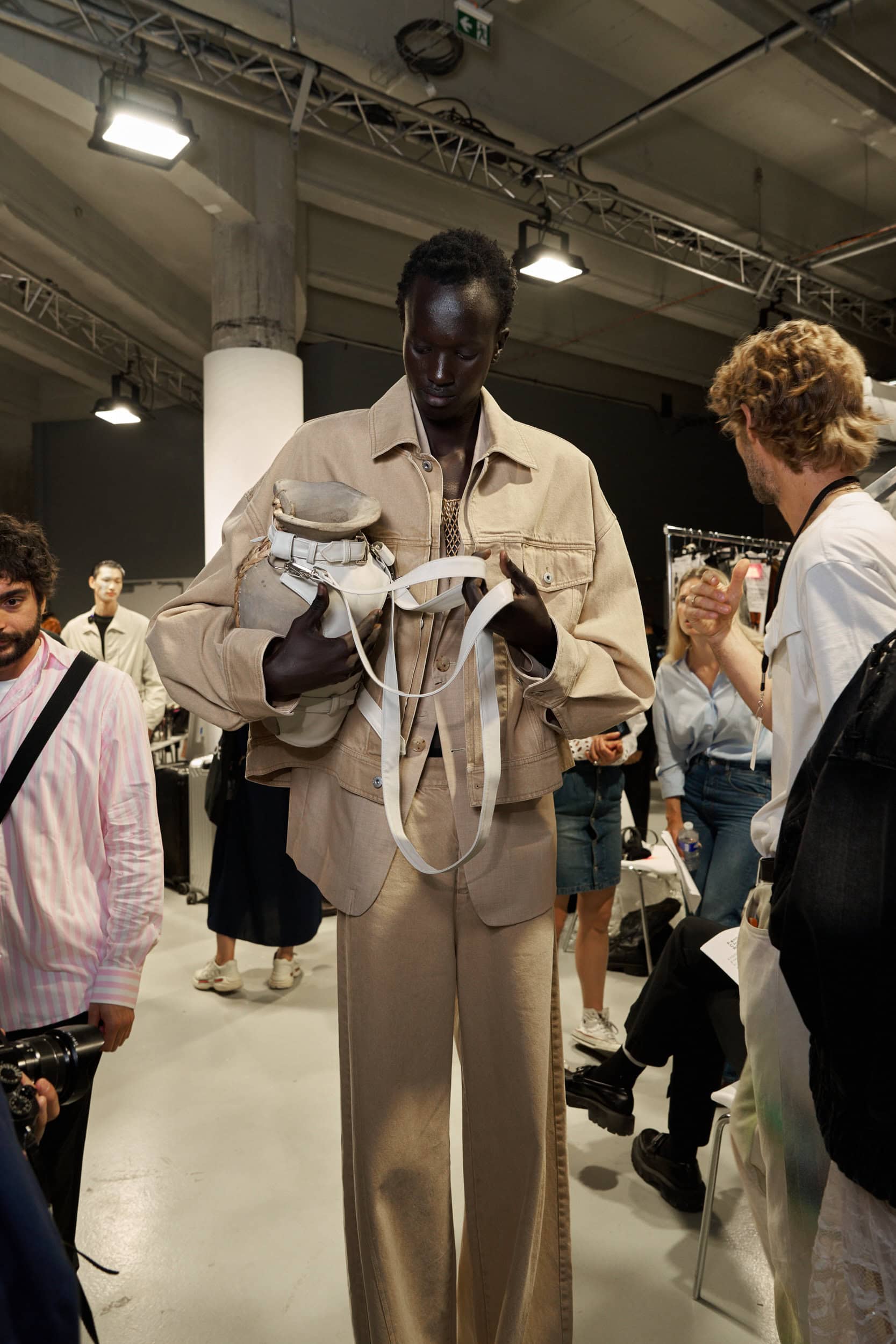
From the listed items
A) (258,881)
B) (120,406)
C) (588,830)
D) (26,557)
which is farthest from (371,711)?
(120,406)

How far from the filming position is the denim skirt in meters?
3.34

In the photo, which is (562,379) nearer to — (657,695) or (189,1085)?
(657,695)

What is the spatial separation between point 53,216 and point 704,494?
8.03 m

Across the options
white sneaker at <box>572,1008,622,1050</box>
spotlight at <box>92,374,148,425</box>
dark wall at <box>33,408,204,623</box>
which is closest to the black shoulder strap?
white sneaker at <box>572,1008,622,1050</box>

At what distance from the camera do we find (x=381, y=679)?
4.24 ft

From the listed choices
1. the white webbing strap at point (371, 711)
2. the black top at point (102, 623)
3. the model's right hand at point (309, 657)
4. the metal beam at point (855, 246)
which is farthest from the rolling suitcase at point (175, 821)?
the metal beam at point (855, 246)

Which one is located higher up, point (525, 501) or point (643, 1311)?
point (525, 501)

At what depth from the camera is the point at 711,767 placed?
3.36m

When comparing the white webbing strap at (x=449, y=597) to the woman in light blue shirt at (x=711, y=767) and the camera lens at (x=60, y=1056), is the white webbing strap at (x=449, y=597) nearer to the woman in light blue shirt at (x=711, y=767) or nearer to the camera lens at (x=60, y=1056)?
the camera lens at (x=60, y=1056)

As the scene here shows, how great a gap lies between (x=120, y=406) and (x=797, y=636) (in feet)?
29.5

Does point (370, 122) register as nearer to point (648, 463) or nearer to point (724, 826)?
point (724, 826)

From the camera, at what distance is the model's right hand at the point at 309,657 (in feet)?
3.86

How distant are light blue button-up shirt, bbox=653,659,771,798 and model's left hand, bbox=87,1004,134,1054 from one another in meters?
2.17

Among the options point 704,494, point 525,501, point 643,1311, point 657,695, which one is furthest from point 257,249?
point 704,494
